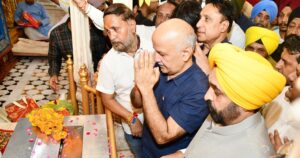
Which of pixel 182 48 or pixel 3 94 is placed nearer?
pixel 182 48

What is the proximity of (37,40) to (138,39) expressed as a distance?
201 inches

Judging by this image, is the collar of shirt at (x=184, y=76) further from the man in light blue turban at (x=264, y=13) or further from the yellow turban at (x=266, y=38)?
the man in light blue turban at (x=264, y=13)

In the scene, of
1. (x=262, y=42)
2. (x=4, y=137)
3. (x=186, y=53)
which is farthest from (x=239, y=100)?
(x=4, y=137)

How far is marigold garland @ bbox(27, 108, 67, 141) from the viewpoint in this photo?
209 cm

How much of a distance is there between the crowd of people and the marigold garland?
1.31 feet

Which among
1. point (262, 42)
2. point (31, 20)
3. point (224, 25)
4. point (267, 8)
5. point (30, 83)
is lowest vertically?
point (30, 83)

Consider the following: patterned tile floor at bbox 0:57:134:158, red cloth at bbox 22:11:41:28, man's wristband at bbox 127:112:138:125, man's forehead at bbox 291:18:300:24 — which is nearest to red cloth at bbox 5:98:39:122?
man's wristband at bbox 127:112:138:125

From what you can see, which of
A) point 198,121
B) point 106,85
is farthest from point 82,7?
point 198,121

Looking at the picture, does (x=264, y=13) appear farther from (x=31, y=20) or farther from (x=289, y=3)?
(x=31, y=20)

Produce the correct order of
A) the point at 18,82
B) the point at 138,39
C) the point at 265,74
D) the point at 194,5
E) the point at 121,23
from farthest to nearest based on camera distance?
the point at 18,82
the point at 194,5
the point at 138,39
the point at 121,23
the point at 265,74

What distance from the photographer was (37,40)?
6.81 m

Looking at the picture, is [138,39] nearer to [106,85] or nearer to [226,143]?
[106,85]

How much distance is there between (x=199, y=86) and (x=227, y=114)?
322 mm

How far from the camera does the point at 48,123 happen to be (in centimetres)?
212
